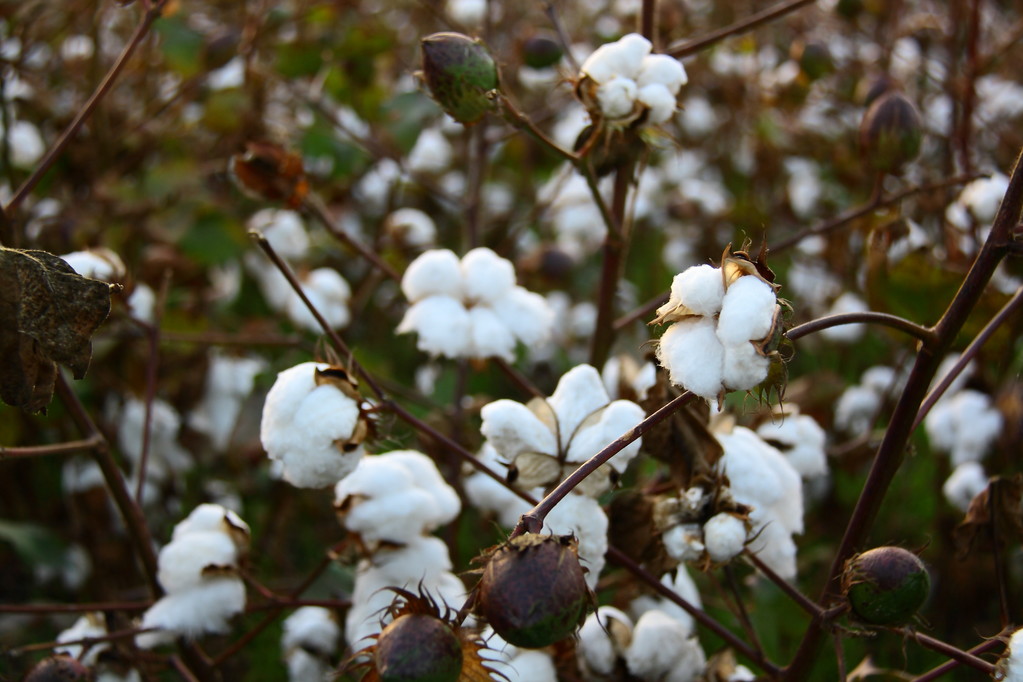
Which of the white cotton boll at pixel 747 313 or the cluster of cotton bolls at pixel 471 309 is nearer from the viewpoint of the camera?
the white cotton boll at pixel 747 313

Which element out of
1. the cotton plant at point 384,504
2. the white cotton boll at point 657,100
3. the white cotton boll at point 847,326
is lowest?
the cotton plant at point 384,504

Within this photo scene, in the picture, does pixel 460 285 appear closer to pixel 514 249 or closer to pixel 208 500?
pixel 208 500

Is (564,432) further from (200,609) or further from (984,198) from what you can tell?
(984,198)

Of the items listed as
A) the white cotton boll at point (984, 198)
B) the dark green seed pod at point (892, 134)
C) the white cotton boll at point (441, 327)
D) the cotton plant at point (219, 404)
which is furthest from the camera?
the cotton plant at point (219, 404)

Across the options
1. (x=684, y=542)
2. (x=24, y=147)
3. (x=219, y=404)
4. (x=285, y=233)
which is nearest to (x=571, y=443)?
(x=684, y=542)

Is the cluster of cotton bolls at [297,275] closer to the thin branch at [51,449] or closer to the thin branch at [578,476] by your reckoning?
the thin branch at [51,449]

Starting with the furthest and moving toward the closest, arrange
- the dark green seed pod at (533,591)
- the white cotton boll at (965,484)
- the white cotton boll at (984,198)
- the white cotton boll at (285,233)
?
the white cotton boll at (285,233)
the white cotton boll at (965,484)
the white cotton boll at (984,198)
the dark green seed pod at (533,591)

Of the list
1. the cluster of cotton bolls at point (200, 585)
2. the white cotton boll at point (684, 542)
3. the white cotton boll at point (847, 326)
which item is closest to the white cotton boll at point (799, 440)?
the white cotton boll at point (684, 542)

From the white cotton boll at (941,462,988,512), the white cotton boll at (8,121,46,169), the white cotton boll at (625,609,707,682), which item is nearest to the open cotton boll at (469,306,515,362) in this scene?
the white cotton boll at (625,609,707,682)
